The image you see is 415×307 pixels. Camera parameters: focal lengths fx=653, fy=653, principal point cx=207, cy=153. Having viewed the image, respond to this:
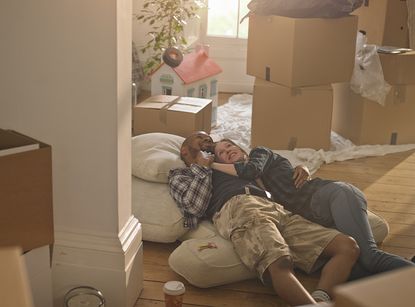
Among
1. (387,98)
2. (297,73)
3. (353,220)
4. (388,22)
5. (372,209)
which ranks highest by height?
(388,22)

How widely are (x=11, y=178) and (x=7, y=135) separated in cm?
13

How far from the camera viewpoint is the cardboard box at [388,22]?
3.65 m

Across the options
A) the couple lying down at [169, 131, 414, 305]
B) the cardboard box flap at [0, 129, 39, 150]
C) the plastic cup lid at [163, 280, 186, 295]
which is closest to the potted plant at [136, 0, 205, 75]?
the couple lying down at [169, 131, 414, 305]

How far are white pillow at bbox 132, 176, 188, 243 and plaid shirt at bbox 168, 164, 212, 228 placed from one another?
1.1 inches

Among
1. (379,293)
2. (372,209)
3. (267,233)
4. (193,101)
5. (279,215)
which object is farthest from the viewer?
(193,101)

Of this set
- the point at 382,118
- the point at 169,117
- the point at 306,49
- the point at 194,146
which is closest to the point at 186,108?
the point at 169,117

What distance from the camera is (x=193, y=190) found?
7.41 ft

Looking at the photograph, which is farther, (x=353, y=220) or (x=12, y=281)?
(x=353, y=220)

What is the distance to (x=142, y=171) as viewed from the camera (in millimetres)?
2455

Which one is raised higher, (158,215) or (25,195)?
(25,195)

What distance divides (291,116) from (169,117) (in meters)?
0.67

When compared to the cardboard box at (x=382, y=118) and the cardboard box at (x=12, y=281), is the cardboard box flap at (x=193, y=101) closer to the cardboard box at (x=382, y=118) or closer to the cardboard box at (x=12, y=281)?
the cardboard box at (x=382, y=118)

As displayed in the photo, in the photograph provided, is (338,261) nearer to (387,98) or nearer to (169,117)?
(169,117)

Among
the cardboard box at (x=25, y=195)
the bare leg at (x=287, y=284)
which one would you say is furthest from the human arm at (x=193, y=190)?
the cardboard box at (x=25, y=195)
